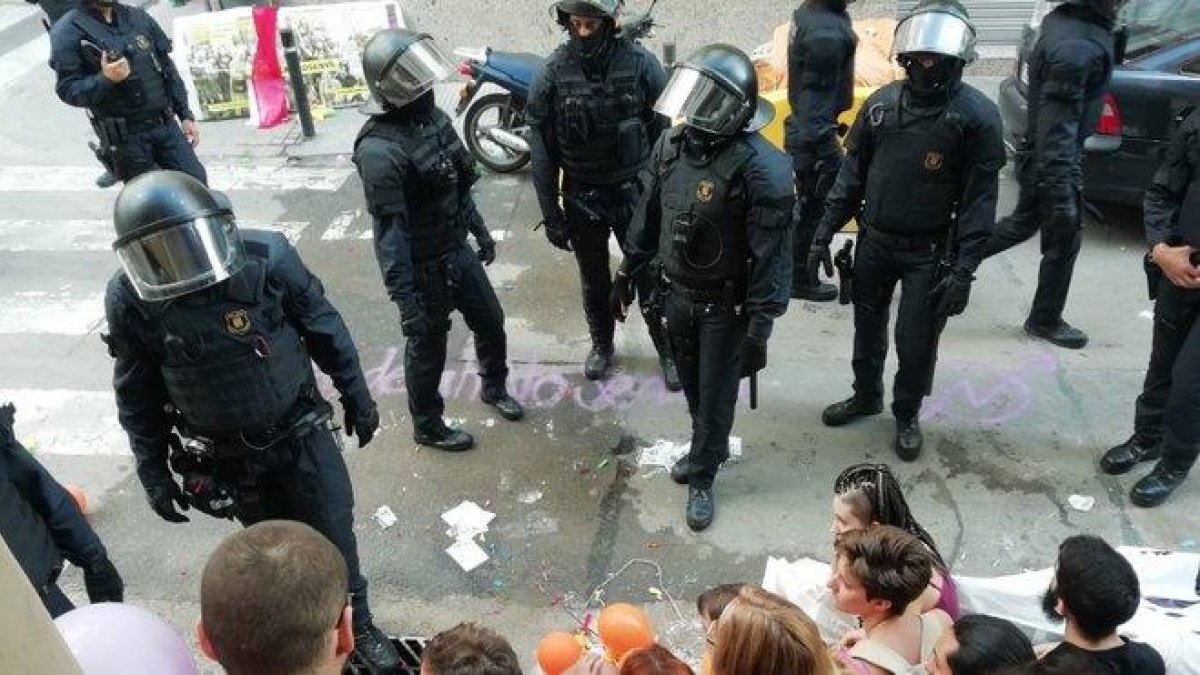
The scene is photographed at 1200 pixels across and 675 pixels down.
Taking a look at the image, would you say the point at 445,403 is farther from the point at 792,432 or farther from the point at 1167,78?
the point at 1167,78

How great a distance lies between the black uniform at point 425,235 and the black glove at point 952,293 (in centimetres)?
219

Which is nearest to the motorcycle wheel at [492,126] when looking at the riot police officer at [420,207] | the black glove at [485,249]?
the black glove at [485,249]

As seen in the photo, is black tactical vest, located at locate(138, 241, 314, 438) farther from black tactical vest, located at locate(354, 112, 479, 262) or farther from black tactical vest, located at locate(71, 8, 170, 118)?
black tactical vest, located at locate(71, 8, 170, 118)

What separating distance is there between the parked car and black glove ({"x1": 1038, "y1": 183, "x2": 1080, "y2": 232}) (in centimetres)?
130

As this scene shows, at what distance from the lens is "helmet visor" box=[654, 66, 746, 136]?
3.81 meters

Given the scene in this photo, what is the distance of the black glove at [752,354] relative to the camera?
408 cm

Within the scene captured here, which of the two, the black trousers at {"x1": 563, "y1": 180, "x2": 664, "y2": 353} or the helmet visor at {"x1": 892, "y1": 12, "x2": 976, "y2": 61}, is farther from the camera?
the black trousers at {"x1": 563, "y1": 180, "x2": 664, "y2": 353}

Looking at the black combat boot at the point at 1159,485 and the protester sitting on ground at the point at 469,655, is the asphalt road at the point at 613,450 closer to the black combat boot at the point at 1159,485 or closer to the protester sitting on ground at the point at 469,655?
the black combat boot at the point at 1159,485

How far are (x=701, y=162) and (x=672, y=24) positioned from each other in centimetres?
636

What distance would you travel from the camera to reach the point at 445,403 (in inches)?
220

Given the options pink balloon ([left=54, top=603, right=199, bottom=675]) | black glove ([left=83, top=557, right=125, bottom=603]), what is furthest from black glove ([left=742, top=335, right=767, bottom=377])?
black glove ([left=83, top=557, right=125, bottom=603])

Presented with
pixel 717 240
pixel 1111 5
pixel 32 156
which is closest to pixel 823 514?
pixel 717 240

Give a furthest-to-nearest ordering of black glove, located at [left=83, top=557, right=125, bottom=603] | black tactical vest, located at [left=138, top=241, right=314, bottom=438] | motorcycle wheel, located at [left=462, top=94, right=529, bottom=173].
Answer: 1. motorcycle wheel, located at [left=462, top=94, right=529, bottom=173]
2. black glove, located at [left=83, top=557, right=125, bottom=603]
3. black tactical vest, located at [left=138, top=241, right=314, bottom=438]

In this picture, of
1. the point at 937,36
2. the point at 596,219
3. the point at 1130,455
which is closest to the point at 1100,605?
the point at 1130,455
